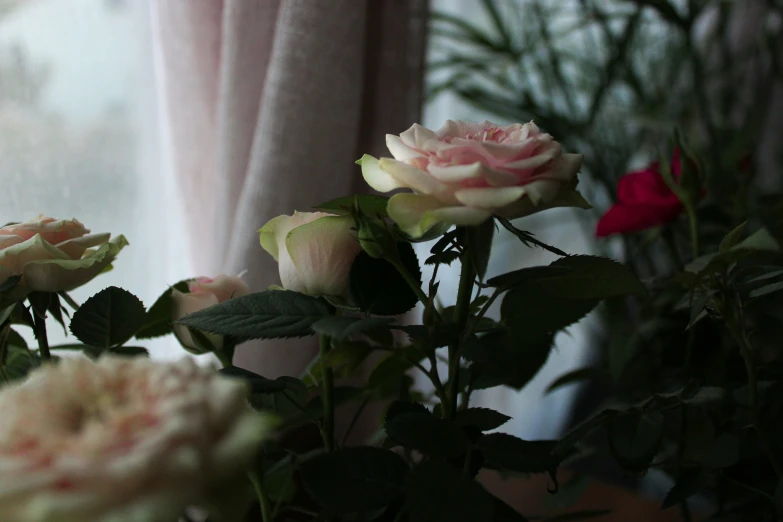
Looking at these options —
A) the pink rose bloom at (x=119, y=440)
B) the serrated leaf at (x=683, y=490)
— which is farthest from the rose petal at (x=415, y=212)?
the serrated leaf at (x=683, y=490)

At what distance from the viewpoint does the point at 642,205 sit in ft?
1.66

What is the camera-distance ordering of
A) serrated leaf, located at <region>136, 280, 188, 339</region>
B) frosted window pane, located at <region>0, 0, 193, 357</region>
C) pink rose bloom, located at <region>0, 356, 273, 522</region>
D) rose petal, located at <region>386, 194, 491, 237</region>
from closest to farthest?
1. pink rose bloom, located at <region>0, 356, 273, 522</region>
2. rose petal, located at <region>386, 194, 491, 237</region>
3. serrated leaf, located at <region>136, 280, 188, 339</region>
4. frosted window pane, located at <region>0, 0, 193, 357</region>

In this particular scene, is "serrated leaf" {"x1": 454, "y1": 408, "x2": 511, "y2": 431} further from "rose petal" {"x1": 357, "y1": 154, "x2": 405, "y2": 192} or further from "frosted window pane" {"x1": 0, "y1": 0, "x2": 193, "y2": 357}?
"frosted window pane" {"x1": 0, "y1": 0, "x2": 193, "y2": 357}

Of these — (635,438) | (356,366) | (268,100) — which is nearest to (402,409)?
(356,366)

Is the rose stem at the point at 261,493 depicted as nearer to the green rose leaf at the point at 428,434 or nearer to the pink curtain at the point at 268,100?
the green rose leaf at the point at 428,434

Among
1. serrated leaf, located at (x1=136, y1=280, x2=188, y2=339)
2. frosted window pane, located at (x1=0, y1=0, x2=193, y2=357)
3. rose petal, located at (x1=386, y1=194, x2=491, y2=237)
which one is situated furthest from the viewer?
frosted window pane, located at (x1=0, y1=0, x2=193, y2=357)

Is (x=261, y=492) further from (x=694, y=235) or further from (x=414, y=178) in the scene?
(x=694, y=235)

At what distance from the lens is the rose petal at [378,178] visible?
256 millimetres

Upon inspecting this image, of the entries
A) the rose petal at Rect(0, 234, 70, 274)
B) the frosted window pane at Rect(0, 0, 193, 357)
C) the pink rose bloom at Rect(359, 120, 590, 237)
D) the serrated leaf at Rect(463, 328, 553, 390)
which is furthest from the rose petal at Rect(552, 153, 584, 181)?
the frosted window pane at Rect(0, 0, 193, 357)

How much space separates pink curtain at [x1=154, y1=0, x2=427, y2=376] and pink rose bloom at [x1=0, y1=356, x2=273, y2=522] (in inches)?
12.1

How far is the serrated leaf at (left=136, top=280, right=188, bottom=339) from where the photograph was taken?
1.13ft

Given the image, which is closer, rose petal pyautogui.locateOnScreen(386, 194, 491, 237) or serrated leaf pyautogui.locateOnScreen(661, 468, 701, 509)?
rose petal pyautogui.locateOnScreen(386, 194, 491, 237)

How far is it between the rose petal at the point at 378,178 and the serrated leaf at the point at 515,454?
111 millimetres

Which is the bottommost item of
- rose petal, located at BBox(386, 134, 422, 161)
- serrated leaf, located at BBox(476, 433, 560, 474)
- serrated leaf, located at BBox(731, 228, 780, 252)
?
serrated leaf, located at BBox(476, 433, 560, 474)
